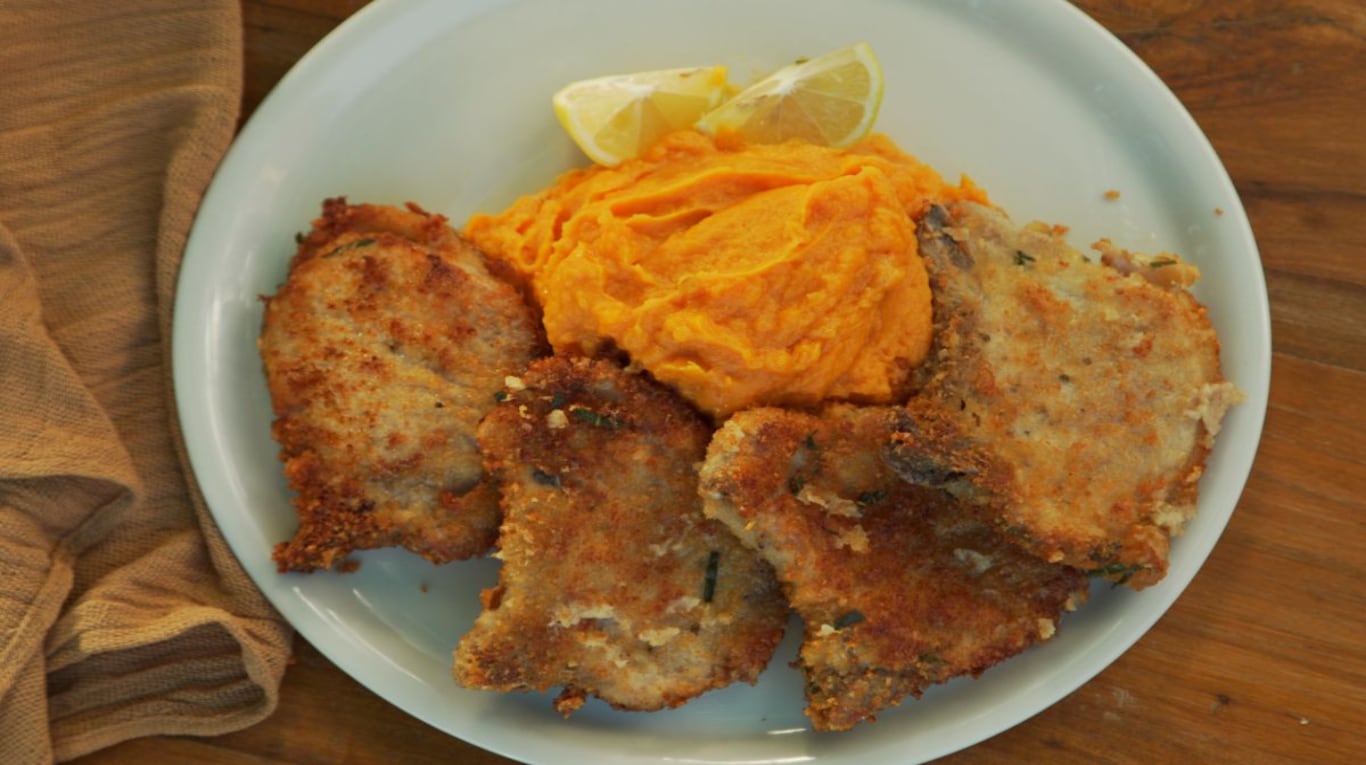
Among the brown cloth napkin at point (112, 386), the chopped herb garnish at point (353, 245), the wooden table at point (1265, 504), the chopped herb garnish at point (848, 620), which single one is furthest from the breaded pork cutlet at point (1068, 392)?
the brown cloth napkin at point (112, 386)

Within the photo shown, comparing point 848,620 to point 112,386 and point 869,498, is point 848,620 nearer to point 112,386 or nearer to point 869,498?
point 869,498

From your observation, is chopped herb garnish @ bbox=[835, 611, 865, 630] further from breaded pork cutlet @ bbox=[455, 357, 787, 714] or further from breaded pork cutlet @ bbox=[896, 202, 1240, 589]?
breaded pork cutlet @ bbox=[896, 202, 1240, 589]

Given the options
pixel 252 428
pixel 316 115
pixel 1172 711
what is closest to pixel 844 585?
pixel 1172 711

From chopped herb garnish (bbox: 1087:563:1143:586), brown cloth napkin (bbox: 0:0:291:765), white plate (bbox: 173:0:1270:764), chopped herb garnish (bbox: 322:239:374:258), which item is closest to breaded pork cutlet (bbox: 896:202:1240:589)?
chopped herb garnish (bbox: 1087:563:1143:586)

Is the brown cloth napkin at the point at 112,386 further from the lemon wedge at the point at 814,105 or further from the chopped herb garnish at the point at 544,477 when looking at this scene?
the lemon wedge at the point at 814,105

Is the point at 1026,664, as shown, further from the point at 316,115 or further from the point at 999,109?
the point at 316,115

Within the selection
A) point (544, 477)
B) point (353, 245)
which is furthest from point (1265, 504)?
point (353, 245)
